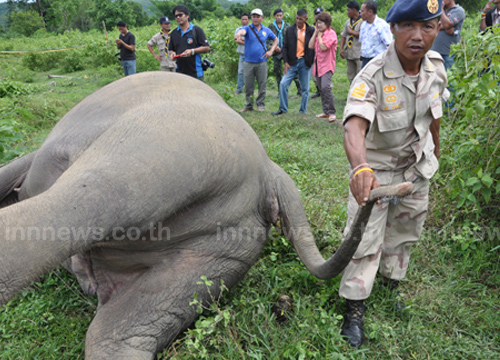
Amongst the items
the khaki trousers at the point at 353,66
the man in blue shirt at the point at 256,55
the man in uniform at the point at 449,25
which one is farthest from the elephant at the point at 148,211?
the khaki trousers at the point at 353,66

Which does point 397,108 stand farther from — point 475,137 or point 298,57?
point 298,57

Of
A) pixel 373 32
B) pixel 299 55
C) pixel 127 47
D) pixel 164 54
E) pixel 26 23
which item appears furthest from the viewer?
pixel 26 23

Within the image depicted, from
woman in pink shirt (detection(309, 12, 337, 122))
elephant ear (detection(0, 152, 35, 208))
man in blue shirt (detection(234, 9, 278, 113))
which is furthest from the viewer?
man in blue shirt (detection(234, 9, 278, 113))

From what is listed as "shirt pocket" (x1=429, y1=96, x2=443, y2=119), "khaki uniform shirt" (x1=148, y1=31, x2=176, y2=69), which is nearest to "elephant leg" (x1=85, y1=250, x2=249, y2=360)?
"shirt pocket" (x1=429, y1=96, x2=443, y2=119)

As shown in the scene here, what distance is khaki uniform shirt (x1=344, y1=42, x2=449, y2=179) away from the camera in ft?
7.72

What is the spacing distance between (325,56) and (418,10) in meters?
5.83

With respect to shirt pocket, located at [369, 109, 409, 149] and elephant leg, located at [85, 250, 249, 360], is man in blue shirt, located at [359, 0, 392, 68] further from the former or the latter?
elephant leg, located at [85, 250, 249, 360]

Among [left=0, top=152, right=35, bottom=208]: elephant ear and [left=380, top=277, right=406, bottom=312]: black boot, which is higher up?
[left=0, top=152, right=35, bottom=208]: elephant ear

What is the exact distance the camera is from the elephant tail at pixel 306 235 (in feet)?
6.70

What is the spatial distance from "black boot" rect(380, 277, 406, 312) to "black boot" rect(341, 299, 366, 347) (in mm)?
285

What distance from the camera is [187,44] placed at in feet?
24.4

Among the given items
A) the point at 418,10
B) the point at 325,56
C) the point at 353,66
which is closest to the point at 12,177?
the point at 418,10

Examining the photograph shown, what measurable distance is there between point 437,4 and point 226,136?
1284 mm

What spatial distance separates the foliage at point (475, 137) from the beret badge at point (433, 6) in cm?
111
